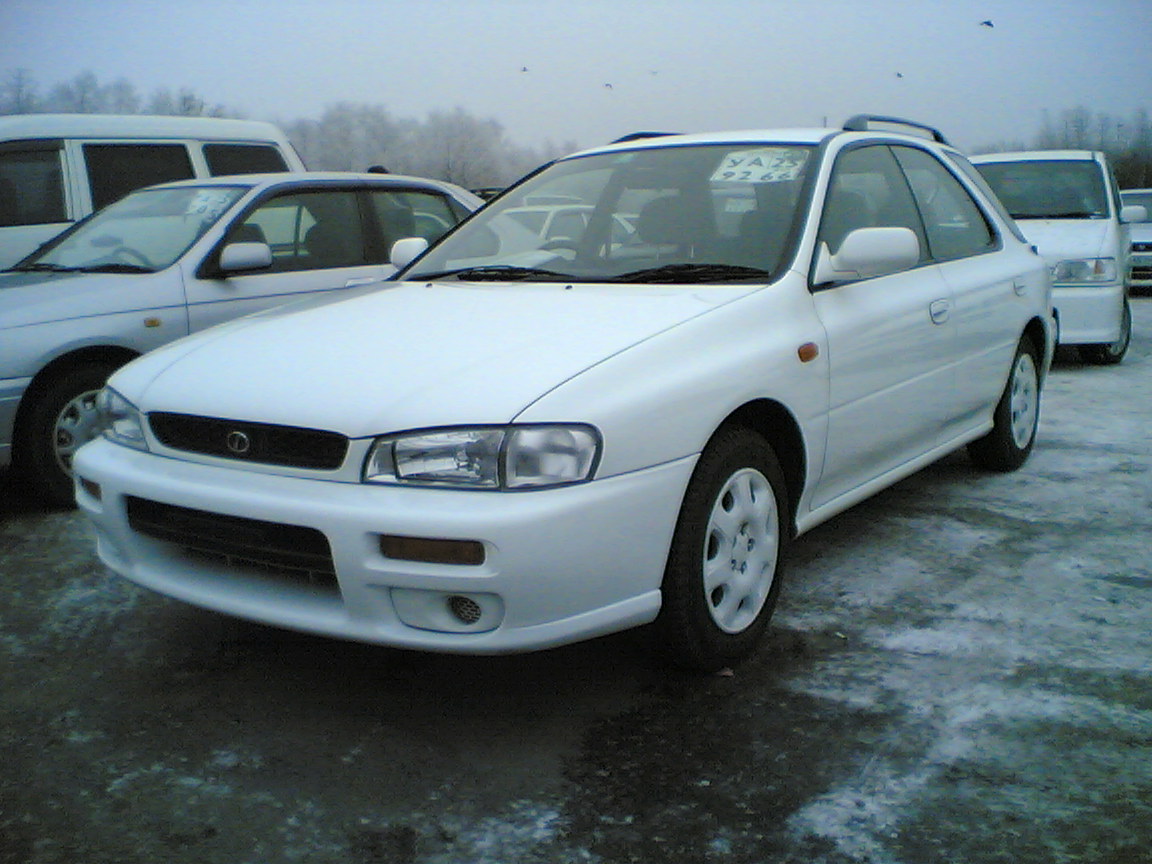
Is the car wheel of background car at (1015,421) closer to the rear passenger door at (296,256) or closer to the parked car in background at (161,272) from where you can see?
the parked car in background at (161,272)

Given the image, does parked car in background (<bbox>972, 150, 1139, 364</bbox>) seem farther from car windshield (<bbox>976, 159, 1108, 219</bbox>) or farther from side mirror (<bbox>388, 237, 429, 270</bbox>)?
side mirror (<bbox>388, 237, 429, 270</bbox>)

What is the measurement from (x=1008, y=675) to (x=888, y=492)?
78.7 inches

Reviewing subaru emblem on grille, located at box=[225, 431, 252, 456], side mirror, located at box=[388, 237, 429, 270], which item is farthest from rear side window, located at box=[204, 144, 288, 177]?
subaru emblem on grille, located at box=[225, 431, 252, 456]

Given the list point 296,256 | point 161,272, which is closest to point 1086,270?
point 296,256

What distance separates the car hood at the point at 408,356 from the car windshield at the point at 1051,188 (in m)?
6.90

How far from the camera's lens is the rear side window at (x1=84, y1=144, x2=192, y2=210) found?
7.59 metres

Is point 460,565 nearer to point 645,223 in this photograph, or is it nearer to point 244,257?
point 645,223

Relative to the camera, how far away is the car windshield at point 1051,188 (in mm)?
9273

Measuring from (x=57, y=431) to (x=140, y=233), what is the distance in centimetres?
124

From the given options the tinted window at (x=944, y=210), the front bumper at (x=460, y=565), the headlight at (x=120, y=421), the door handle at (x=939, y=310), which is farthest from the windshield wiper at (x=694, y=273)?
the headlight at (x=120, y=421)

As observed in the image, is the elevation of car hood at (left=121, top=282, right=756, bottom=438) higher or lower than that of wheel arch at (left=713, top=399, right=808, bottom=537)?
higher

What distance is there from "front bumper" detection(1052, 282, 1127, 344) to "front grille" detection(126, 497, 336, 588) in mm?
7176

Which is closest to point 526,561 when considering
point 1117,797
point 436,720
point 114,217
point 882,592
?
point 436,720

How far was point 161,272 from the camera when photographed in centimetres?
537
